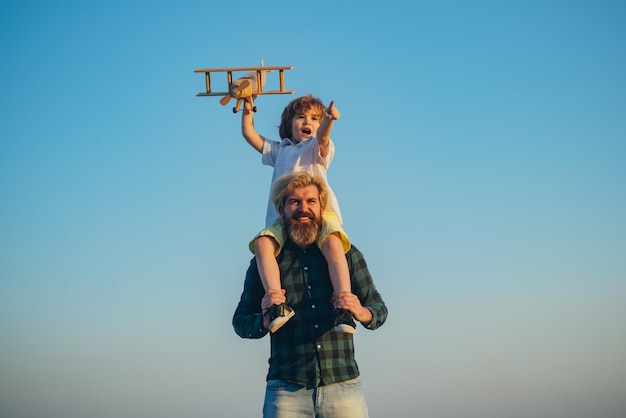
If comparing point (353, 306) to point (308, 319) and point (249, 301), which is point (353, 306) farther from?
point (249, 301)

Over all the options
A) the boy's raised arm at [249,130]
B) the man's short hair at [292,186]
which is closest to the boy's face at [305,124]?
the boy's raised arm at [249,130]

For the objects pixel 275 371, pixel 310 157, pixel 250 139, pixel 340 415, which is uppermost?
pixel 250 139

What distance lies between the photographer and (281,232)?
632 centimetres

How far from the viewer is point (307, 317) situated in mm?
5891

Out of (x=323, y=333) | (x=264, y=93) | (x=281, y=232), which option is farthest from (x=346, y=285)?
(x=264, y=93)

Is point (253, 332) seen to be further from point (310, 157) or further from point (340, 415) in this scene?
point (310, 157)

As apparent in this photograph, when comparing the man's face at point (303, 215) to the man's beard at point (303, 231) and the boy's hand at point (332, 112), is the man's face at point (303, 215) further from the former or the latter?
the boy's hand at point (332, 112)

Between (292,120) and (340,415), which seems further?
(292,120)

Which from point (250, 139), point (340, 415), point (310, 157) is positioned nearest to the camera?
point (340, 415)

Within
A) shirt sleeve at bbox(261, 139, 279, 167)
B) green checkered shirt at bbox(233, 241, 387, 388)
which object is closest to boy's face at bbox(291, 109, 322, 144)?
shirt sleeve at bbox(261, 139, 279, 167)

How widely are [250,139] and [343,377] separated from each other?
12.3 feet

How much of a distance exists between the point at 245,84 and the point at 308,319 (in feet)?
12.0

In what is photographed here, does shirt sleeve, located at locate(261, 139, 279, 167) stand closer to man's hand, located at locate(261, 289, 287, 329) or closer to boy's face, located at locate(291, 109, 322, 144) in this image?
boy's face, located at locate(291, 109, 322, 144)

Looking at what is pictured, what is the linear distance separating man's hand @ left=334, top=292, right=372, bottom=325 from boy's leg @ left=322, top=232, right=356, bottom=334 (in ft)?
0.15
